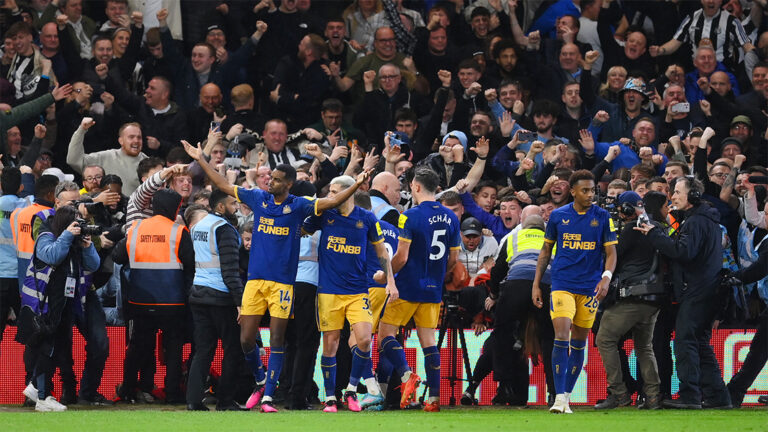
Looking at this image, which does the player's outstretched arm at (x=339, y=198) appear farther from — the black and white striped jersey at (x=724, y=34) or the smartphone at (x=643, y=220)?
the black and white striped jersey at (x=724, y=34)

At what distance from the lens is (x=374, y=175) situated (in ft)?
51.9

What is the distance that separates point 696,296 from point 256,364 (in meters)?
4.72

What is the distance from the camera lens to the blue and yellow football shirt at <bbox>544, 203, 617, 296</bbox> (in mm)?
12078

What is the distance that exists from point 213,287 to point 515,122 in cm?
649

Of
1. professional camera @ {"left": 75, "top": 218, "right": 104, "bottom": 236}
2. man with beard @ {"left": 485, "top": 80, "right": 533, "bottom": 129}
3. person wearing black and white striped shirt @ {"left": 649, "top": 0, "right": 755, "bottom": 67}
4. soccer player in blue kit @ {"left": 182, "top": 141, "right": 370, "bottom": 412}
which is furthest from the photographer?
person wearing black and white striped shirt @ {"left": 649, "top": 0, "right": 755, "bottom": 67}

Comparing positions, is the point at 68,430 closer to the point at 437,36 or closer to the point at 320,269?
the point at 320,269

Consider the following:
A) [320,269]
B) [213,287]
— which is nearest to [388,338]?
[320,269]

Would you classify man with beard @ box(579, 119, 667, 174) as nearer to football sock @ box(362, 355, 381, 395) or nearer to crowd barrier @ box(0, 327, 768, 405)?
crowd barrier @ box(0, 327, 768, 405)

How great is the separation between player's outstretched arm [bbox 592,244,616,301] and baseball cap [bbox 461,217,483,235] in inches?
101

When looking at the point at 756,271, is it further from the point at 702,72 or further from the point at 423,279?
the point at 702,72

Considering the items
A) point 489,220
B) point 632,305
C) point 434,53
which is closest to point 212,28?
point 434,53

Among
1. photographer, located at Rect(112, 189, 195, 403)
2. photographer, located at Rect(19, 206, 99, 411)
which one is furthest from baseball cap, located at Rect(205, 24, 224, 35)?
photographer, located at Rect(19, 206, 99, 411)

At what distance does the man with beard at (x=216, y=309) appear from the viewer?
12.3 metres

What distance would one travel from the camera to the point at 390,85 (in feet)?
58.8
